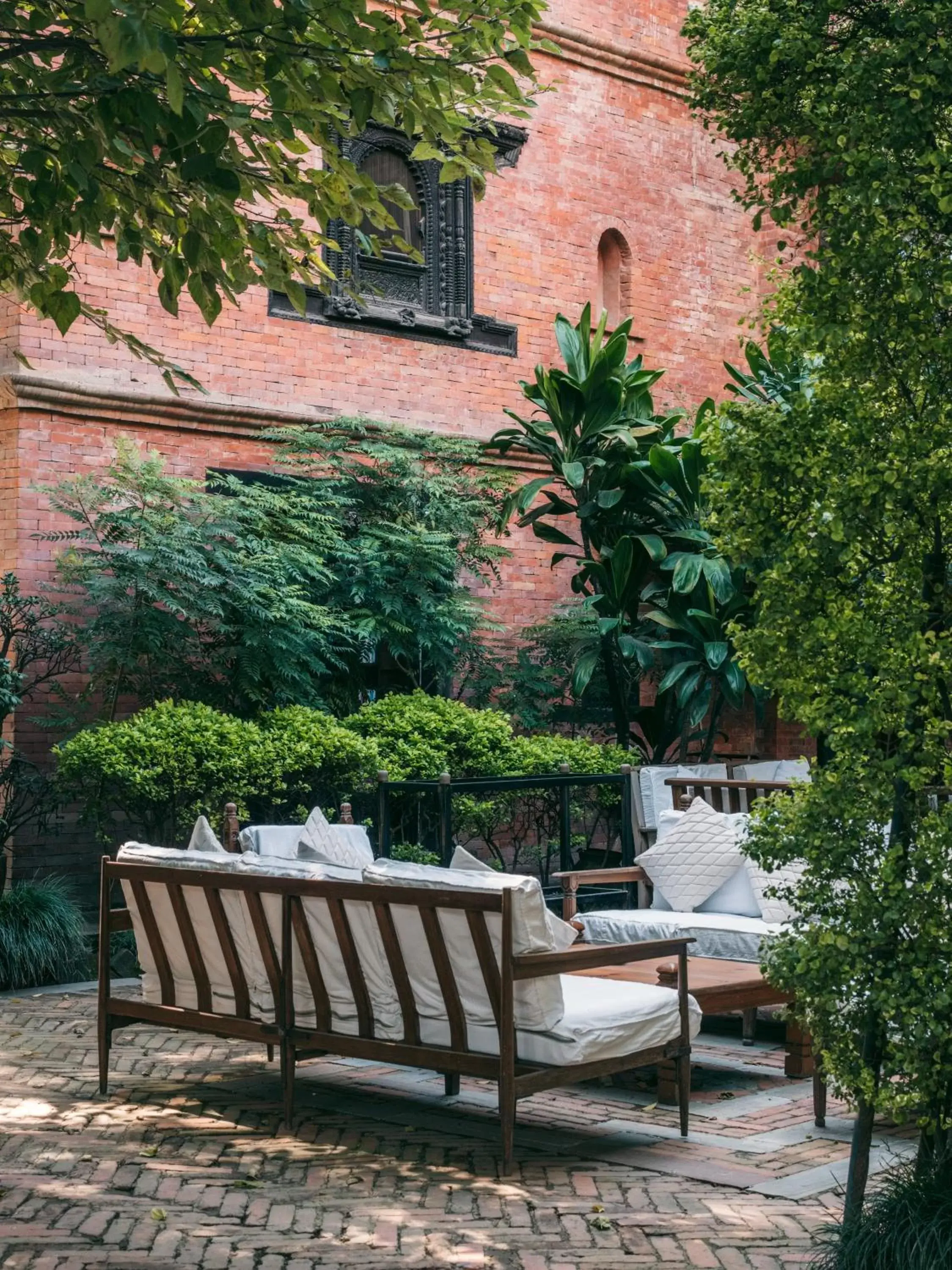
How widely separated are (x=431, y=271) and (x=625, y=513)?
294cm

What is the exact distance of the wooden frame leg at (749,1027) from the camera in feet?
25.8

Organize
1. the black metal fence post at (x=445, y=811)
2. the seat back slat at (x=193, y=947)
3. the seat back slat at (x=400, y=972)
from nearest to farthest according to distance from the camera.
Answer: the seat back slat at (x=400, y=972) < the seat back slat at (x=193, y=947) < the black metal fence post at (x=445, y=811)

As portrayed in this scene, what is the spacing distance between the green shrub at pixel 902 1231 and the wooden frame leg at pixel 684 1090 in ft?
5.79

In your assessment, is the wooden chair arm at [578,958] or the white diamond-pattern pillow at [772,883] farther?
the white diamond-pattern pillow at [772,883]

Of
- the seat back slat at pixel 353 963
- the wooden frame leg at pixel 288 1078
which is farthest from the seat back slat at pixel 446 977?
the wooden frame leg at pixel 288 1078

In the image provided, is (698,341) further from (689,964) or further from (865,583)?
(865,583)

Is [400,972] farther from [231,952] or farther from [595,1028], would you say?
[231,952]

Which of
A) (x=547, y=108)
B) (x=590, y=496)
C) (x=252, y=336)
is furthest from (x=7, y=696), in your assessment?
(x=547, y=108)

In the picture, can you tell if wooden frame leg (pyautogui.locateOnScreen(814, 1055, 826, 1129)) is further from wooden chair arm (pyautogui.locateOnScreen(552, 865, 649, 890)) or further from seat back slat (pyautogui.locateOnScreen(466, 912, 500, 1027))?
wooden chair arm (pyautogui.locateOnScreen(552, 865, 649, 890))

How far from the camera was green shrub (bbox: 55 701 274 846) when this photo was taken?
9898mm

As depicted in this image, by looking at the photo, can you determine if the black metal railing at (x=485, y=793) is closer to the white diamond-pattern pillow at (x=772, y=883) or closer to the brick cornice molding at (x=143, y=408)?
the white diamond-pattern pillow at (x=772, y=883)

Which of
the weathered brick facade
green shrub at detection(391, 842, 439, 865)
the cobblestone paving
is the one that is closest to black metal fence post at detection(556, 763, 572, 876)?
green shrub at detection(391, 842, 439, 865)

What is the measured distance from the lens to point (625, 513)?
13.2m

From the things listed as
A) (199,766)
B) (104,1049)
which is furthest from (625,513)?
(104,1049)
